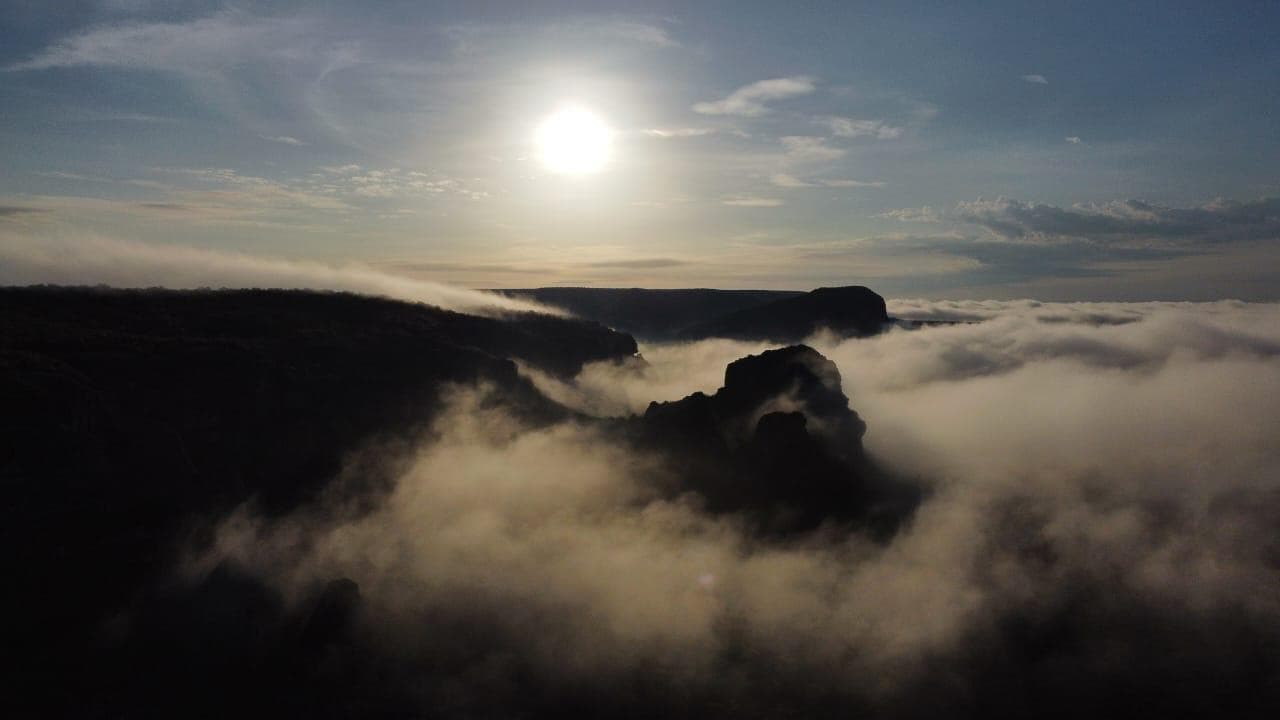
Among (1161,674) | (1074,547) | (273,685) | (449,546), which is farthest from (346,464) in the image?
(1074,547)

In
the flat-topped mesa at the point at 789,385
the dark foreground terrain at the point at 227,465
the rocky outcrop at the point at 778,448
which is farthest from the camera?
the flat-topped mesa at the point at 789,385

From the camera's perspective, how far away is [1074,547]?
181m

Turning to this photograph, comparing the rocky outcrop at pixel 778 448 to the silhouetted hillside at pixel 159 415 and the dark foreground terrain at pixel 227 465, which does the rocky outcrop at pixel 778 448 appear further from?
the silhouetted hillside at pixel 159 415

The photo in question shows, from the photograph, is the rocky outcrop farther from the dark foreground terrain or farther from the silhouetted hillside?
the silhouetted hillside

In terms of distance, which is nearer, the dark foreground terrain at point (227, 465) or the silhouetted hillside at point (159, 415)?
the silhouetted hillside at point (159, 415)

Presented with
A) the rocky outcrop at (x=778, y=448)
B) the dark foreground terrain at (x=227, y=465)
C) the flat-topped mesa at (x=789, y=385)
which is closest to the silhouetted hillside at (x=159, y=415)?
the dark foreground terrain at (x=227, y=465)

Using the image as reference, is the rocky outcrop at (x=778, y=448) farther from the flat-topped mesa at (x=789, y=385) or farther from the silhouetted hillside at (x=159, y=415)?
the silhouetted hillside at (x=159, y=415)

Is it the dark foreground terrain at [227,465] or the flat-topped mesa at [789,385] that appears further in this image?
the flat-topped mesa at [789,385]

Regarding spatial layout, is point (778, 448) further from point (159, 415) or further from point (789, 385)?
point (159, 415)

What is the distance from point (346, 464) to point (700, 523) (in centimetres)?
6952

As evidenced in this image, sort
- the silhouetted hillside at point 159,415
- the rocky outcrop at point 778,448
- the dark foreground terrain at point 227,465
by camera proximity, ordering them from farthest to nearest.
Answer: the rocky outcrop at point 778,448 → the dark foreground terrain at point 227,465 → the silhouetted hillside at point 159,415

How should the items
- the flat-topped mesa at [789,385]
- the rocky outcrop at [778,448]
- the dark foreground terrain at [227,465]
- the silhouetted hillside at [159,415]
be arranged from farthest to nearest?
the flat-topped mesa at [789,385] → the rocky outcrop at [778,448] → the dark foreground terrain at [227,465] → the silhouetted hillside at [159,415]

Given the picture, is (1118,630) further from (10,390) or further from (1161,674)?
(10,390)

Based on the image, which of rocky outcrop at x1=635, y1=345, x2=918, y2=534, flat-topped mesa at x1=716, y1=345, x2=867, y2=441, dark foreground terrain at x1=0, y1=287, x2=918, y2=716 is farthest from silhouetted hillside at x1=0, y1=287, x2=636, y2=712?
flat-topped mesa at x1=716, y1=345, x2=867, y2=441
